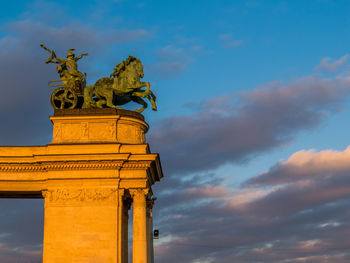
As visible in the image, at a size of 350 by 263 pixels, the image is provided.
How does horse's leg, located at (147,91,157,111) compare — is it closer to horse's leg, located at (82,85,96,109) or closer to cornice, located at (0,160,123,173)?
horse's leg, located at (82,85,96,109)

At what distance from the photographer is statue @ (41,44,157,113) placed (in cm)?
3994

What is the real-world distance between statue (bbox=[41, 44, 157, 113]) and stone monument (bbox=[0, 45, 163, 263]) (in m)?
0.08

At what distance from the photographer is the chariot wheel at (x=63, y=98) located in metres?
39.8

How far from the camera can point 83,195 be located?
37000 millimetres

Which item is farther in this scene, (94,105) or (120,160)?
(94,105)

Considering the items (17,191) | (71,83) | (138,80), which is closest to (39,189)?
(17,191)

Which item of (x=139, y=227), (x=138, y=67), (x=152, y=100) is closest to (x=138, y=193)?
(x=139, y=227)

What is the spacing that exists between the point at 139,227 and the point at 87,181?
15.2ft

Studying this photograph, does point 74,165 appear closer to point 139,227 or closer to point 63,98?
point 63,98

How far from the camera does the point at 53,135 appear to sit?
1521 inches

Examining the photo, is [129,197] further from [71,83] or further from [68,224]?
[71,83]

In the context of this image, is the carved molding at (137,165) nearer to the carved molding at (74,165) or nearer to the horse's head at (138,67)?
the carved molding at (74,165)

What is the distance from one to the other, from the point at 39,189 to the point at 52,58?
9.74 meters

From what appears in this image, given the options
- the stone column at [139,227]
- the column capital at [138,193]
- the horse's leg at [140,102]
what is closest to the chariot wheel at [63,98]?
the horse's leg at [140,102]
